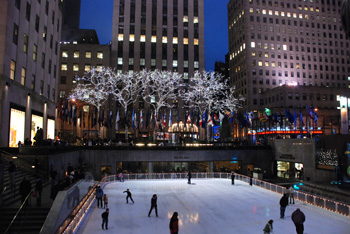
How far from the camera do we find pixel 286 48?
91188 mm

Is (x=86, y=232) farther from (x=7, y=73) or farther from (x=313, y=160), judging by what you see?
(x=313, y=160)

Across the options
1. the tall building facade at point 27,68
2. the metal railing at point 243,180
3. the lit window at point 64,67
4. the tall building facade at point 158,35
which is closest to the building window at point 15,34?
the tall building facade at point 27,68

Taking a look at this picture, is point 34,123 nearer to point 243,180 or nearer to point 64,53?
point 243,180

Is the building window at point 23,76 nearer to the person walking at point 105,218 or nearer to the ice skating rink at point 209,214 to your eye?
the ice skating rink at point 209,214

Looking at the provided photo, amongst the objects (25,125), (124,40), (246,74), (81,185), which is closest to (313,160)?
(81,185)

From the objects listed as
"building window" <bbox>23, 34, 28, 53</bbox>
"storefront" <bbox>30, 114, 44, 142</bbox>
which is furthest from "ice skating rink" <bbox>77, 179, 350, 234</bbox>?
"building window" <bbox>23, 34, 28, 53</bbox>

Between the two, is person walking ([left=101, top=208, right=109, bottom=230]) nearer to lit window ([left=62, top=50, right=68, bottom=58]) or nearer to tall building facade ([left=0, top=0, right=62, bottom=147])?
tall building facade ([left=0, top=0, right=62, bottom=147])

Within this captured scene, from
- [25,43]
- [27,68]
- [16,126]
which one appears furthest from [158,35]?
[16,126]

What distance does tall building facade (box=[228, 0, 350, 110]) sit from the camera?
88.8 metres

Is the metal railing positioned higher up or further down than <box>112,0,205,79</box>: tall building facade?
further down

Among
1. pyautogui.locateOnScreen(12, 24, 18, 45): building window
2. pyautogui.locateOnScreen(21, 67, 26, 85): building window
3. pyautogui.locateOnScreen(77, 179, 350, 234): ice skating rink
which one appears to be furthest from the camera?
pyautogui.locateOnScreen(21, 67, 26, 85): building window

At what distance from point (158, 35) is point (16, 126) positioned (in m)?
47.6

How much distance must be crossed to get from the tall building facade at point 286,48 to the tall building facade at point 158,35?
84.8 ft

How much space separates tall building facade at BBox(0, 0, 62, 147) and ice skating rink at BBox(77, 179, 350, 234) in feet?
41.7
